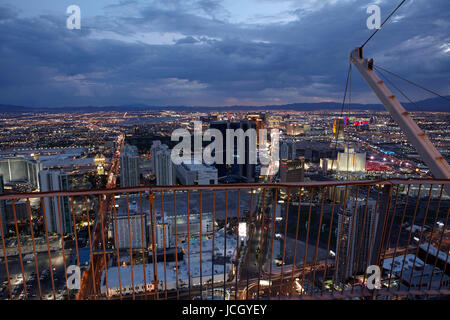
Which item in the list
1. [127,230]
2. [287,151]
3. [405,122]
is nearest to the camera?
[405,122]

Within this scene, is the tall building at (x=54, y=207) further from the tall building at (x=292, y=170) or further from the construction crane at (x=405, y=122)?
the tall building at (x=292, y=170)

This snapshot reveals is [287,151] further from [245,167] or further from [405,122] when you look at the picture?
[405,122]

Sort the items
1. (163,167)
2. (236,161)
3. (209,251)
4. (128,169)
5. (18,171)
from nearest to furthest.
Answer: (209,251) < (128,169) < (18,171) < (163,167) < (236,161)

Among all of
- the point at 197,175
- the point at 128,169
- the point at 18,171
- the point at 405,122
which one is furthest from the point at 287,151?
the point at 405,122

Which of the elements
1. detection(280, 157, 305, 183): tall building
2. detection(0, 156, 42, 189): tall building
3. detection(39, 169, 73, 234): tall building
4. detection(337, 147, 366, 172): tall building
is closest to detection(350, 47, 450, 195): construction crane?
detection(39, 169, 73, 234): tall building

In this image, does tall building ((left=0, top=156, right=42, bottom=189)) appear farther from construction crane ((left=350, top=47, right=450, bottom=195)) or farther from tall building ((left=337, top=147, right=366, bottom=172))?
tall building ((left=337, top=147, right=366, bottom=172))

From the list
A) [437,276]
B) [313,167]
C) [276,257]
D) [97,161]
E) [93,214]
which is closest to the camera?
[437,276]
